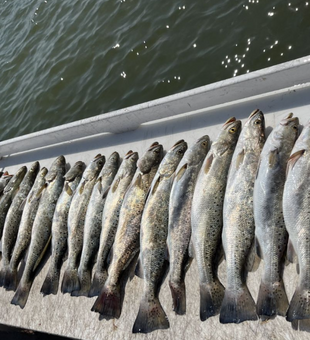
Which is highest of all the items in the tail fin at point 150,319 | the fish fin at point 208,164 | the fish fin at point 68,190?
the fish fin at point 208,164

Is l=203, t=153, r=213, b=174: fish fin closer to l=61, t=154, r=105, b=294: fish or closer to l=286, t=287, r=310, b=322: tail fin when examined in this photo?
l=286, t=287, r=310, b=322: tail fin

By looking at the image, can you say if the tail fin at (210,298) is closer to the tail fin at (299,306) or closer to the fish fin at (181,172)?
the tail fin at (299,306)

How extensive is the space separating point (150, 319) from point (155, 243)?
805 millimetres

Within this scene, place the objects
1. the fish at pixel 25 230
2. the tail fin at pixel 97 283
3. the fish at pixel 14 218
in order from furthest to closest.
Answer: the fish at pixel 14 218 < the fish at pixel 25 230 < the tail fin at pixel 97 283

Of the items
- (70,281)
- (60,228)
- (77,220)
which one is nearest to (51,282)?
(70,281)

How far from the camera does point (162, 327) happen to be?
11.7ft

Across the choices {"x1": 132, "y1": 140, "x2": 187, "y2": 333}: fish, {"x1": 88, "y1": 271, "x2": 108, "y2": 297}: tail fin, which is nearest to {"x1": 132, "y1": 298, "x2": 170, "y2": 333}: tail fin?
{"x1": 132, "y1": 140, "x2": 187, "y2": 333}: fish

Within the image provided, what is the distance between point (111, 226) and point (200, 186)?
130cm

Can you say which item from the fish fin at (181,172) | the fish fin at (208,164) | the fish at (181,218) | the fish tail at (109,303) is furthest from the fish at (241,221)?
the fish tail at (109,303)

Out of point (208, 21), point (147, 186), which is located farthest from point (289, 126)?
point (208, 21)

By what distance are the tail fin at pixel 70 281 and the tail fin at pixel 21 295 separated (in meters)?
0.70

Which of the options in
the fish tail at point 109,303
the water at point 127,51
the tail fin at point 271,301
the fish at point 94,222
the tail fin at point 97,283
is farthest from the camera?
the water at point 127,51

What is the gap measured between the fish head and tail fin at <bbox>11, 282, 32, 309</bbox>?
90.3 inches

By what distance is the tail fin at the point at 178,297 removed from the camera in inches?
142
